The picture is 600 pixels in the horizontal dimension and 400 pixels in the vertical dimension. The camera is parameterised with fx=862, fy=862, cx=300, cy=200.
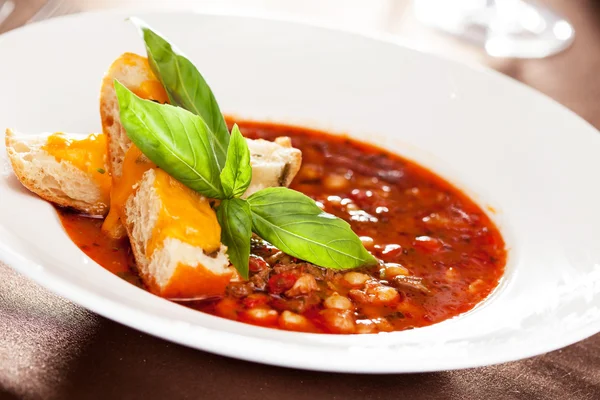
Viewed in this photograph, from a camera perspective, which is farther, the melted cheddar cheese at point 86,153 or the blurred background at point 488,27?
the blurred background at point 488,27

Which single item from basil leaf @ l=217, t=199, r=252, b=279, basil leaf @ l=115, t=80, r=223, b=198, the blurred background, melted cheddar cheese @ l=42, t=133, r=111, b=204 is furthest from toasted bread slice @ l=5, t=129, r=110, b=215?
the blurred background

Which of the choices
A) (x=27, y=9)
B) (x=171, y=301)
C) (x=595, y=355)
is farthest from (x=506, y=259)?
(x=27, y=9)

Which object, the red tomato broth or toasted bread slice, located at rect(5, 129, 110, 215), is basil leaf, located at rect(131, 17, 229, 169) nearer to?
toasted bread slice, located at rect(5, 129, 110, 215)

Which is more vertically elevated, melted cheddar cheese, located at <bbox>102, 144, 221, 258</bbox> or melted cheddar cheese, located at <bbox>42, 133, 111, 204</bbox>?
melted cheddar cheese, located at <bbox>102, 144, 221, 258</bbox>

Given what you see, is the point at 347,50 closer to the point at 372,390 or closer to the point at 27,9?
the point at 27,9

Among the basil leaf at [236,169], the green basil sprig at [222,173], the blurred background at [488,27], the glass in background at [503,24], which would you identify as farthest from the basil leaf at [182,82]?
the glass in background at [503,24]

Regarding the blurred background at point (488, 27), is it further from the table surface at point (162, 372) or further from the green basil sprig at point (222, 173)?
the table surface at point (162, 372)
